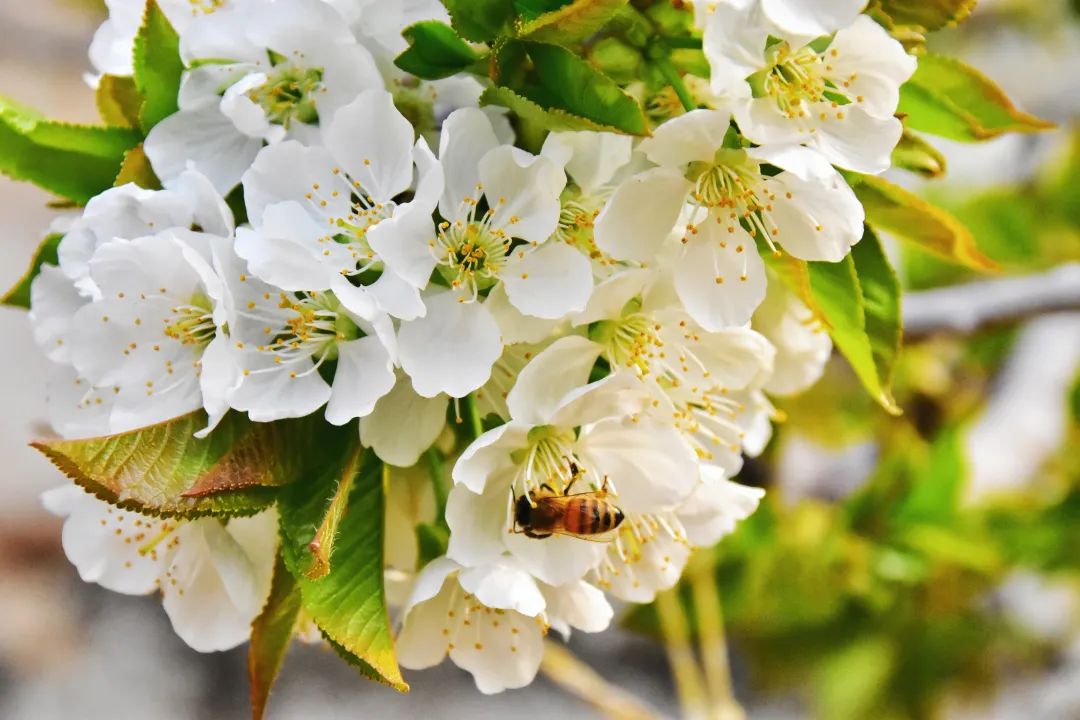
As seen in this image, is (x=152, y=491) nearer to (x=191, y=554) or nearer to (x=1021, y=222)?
(x=191, y=554)

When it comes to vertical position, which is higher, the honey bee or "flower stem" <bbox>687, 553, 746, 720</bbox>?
the honey bee

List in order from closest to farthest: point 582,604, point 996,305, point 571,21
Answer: point 571,21 → point 582,604 → point 996,305

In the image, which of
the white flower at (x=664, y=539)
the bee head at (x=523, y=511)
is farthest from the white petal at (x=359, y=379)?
the white flower at (x=664, y=539)

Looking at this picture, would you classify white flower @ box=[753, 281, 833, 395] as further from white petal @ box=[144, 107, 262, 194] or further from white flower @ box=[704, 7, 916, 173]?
white petal @ box=[144, 107, 262, 194]

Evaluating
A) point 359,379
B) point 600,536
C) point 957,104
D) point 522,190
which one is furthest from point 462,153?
point 957,104

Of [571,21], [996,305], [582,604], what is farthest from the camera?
[996,305]

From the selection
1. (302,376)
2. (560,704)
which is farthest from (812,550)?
(302,376)

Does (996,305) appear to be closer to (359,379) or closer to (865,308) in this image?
(865,308)

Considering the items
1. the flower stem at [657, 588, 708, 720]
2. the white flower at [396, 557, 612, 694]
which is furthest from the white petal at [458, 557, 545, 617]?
the flower stem at [657, 588, 708, 720]
